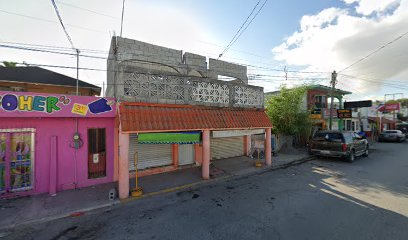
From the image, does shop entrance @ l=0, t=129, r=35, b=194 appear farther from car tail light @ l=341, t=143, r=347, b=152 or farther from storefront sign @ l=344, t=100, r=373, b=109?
storefront sign @ l=344, t=100, r=373, b=109

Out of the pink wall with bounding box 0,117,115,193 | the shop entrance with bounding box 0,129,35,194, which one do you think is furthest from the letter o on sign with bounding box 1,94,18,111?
the shop entrance with bounding box 0,129,35,194

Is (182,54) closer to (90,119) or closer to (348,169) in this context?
(90,119)

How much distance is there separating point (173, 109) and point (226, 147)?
5.48 metres

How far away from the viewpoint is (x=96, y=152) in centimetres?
748

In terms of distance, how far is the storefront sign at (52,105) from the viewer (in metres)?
5.84

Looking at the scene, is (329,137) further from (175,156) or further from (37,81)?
(37,81)

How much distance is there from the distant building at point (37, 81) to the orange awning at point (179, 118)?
9012 mm

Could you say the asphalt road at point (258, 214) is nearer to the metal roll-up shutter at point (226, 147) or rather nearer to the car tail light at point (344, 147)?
the car tail light at point (344, 147)

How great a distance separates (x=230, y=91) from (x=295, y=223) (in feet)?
20.6

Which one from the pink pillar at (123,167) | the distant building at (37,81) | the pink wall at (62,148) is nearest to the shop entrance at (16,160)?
the pink wall at (62,148)

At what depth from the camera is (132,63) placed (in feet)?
29.5

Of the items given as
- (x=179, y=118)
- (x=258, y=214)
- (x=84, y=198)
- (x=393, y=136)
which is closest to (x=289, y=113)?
(x=179, y=118)

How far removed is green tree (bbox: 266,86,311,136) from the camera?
46.4 feet

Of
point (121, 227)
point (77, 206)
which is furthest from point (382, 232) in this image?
point (77, 206)
